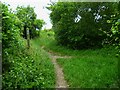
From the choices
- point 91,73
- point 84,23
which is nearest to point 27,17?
point 84,23

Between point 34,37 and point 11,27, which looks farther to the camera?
point 34,37

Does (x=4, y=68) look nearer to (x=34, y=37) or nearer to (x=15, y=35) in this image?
(x=15, y=35)

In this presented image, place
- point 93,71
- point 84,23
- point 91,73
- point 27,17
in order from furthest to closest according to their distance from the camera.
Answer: point 27,17 < point 84,23 < point 93,71 < point 91,73

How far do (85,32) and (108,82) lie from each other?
9.49 m

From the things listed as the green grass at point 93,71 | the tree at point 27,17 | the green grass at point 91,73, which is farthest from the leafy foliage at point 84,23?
the green grass at point 91,73

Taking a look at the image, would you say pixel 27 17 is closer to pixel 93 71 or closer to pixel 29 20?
pixel 29 20

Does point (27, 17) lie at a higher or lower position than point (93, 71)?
higher

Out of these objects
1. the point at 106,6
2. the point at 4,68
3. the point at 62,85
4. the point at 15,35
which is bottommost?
the point at 62,85

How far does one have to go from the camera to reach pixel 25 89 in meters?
8.88

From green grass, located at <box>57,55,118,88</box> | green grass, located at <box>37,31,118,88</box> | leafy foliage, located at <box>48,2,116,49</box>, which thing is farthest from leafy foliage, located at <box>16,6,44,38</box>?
green grass, located at <box>57,55,118,88</box>

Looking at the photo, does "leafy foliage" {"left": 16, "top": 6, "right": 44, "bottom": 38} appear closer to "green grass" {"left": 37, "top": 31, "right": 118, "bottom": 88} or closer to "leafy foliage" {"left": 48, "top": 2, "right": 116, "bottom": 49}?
"leafy foliage" {"left": 48, "top": 2, "right": 116, "bottom": 49}

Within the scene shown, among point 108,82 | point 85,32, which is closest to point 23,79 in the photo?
point 108,82

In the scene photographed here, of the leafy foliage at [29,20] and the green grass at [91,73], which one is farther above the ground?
the leafy foliage at [29,20]

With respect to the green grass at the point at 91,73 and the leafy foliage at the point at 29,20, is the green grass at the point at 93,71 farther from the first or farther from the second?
the leafy foliage at the point at 29,20
